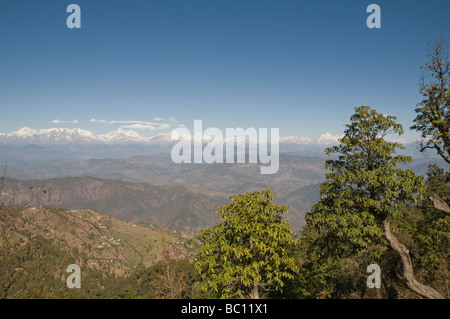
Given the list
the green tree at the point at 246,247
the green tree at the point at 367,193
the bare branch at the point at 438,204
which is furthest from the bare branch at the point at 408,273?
the green tree at the point at 246,247

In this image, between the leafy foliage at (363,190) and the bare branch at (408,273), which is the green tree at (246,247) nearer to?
the leafy foliage at (363,190)

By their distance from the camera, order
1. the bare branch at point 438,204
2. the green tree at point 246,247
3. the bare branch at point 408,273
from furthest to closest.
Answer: the bare branch at point 438,204, the bare branch at point 408,273, the green tree at point 246,247

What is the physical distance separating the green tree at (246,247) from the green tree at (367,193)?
7.94 ft

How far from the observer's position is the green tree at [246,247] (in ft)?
37.4

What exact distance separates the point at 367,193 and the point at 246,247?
7.19 meters

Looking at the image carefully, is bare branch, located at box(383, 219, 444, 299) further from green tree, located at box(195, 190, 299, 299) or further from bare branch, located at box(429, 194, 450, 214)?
green tree, located at box(195, 190, 299, 299)

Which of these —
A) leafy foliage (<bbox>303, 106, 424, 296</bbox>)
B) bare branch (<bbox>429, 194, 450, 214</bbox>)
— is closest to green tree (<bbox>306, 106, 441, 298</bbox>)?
leafy foliage (<bbox>303, 106, 424, 296</bbox>)

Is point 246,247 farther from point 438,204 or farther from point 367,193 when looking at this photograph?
point 438,204

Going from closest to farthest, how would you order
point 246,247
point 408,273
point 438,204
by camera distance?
point 246,247 < point 408,273 < point 438,204

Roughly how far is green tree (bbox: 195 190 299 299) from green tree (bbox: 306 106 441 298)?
7.94 ft

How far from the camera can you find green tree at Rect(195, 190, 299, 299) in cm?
1141

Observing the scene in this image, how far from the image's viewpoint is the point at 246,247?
39.2 feet

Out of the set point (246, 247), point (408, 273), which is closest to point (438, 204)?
point (408, 273)
